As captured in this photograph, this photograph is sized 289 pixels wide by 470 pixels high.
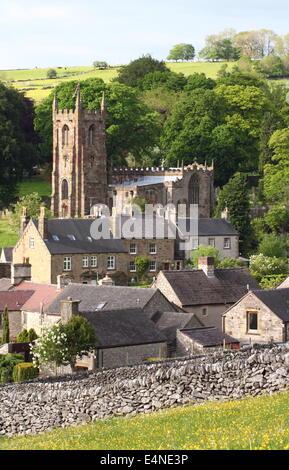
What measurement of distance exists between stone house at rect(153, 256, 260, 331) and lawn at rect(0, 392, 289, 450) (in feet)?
114

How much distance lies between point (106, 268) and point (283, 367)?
5458 cm

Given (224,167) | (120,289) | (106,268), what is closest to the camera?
(120,289)

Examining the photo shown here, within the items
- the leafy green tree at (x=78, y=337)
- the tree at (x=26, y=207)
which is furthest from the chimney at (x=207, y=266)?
the tree at (x=26, y=207)

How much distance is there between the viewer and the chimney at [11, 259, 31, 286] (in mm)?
71562

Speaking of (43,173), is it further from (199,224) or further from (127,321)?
(127,321)

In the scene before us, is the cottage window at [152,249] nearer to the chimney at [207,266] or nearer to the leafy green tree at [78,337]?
the chimney at [207,266]

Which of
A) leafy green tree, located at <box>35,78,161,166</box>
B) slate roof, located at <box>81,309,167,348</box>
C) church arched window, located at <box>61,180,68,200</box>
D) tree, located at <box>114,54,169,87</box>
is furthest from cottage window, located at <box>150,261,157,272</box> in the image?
tree, located at <box>114,54,169,87</box>

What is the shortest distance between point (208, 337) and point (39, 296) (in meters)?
15.5

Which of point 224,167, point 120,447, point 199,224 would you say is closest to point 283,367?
point 120,447

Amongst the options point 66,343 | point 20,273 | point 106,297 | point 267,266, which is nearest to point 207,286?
point 106,297

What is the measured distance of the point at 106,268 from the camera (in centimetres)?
7894

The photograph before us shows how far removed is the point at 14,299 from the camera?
65.0m

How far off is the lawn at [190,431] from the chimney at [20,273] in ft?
151

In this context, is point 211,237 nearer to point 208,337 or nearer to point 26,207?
point 26,207
